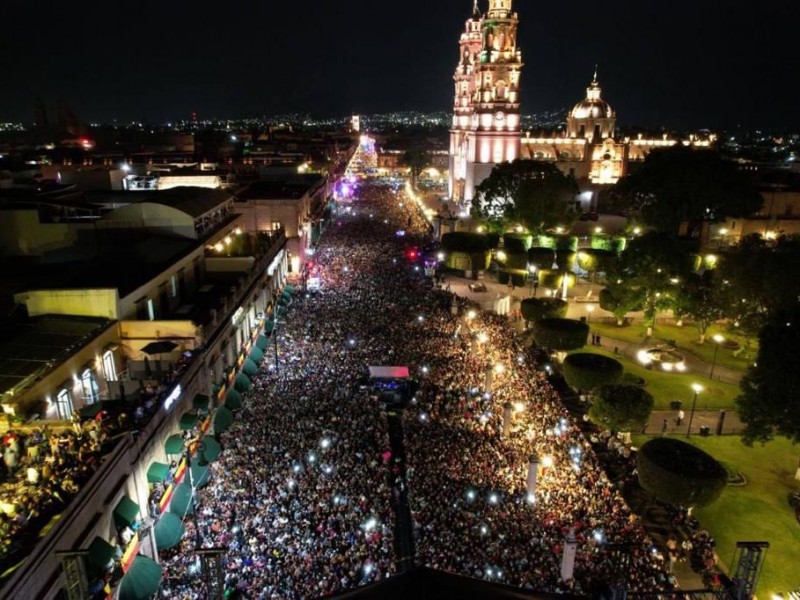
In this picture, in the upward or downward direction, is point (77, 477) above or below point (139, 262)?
below

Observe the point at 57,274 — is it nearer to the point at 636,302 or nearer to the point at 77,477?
the point at 77,477

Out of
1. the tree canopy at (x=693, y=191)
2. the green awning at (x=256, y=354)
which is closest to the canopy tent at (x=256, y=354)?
the green awning at (x=256, y=354)

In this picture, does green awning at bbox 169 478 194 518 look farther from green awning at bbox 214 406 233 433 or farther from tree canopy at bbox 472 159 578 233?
tree canopy at bbox 472 159 578 233

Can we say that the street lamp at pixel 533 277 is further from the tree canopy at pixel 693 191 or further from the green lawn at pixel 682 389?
the green lawn at pixel 682 389

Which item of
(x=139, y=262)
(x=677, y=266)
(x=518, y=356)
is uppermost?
(x=139, y=262)

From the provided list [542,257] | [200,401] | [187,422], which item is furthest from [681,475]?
[542,257]

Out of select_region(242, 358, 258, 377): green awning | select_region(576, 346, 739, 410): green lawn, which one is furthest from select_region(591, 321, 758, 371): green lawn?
→ select_region(242, 358, 258, 377): green awning

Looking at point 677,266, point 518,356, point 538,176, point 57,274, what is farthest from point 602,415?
point 538,176

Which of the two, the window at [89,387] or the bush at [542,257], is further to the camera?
the bush at [542,257]
